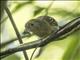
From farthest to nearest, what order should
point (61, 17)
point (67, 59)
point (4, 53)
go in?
point (61, 17)
point (67, 59)
point (4, 53)

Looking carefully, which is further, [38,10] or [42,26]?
[38,10]

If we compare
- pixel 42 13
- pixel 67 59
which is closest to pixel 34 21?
pixel 42 13

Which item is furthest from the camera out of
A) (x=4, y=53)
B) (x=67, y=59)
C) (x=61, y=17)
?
(x=61, y=17)

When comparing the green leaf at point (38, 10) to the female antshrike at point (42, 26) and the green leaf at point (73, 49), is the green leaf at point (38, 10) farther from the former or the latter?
the green leaf at point (73, 49)

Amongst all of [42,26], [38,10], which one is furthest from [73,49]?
[38,10]

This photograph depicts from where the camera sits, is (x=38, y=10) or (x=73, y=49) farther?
(x=38, y=10)

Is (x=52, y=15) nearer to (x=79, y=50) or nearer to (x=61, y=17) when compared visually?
(x=61, y=17)

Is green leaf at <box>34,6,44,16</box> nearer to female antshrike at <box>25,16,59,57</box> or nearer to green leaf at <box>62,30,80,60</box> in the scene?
female antshrike at <box>25,16,59,57</box>

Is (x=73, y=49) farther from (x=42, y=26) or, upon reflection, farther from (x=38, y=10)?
(x=38, y=10)
